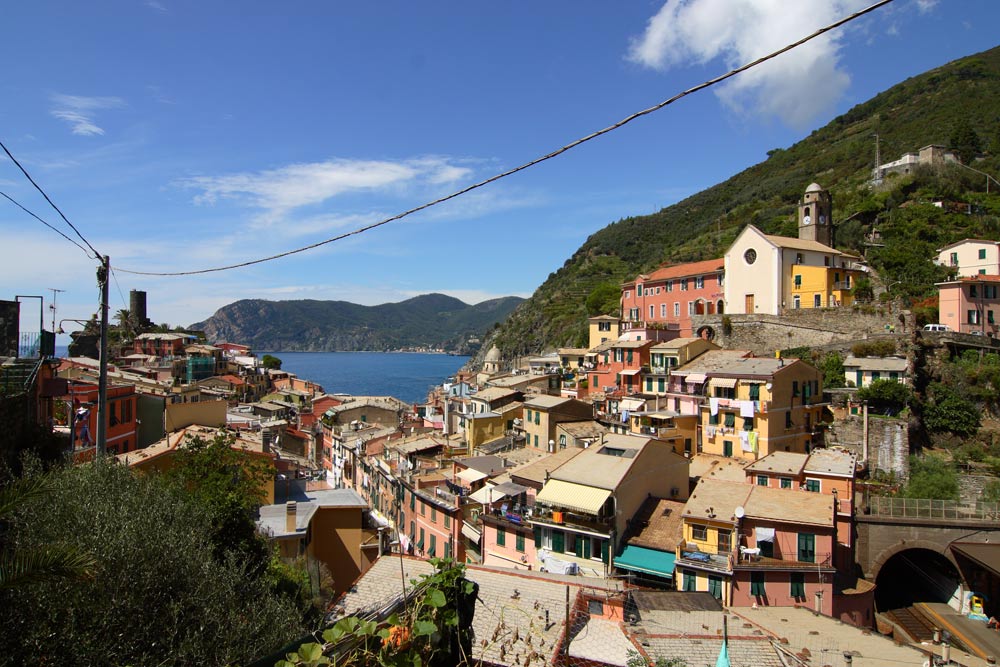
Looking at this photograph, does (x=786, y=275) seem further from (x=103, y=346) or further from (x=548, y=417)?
(x=103, y=346)

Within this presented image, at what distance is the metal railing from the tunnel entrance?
1297mm

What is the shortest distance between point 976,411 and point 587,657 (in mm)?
24983

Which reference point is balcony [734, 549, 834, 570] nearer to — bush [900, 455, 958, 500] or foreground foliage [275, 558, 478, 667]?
bush [900, 455, 958, 500]

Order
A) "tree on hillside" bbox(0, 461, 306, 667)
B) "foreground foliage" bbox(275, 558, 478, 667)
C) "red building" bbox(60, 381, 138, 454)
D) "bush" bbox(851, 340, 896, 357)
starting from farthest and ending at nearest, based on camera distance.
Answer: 1. "bush" bbox(851, 340, 896, 357)
2. "red building" bbox(60, 381, 138, 454)
3. "tree on hillside" bbox(0, 461, 306, 667)
4. "foreground foliage" bbox(275, 558, 478, 667)

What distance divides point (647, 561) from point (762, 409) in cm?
1006

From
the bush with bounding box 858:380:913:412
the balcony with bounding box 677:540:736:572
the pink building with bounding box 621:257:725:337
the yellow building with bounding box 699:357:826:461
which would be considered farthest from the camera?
the pink building with bounding box 621:257:725:337

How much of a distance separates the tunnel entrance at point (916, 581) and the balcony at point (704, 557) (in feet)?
27.9

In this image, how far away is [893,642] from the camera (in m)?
12.0

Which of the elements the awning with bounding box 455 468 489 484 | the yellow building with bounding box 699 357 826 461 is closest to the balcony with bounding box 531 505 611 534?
the awning with bounding box 455 468 489 484

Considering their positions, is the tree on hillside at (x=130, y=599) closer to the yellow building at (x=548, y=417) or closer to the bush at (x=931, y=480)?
the yellow building at (x=548, y=417)

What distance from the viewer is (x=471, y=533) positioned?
21578mm

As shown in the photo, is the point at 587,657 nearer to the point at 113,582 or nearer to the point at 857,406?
the point at 113,582

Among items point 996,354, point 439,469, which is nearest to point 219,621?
point 439,469

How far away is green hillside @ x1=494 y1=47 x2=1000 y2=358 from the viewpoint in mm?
43438
